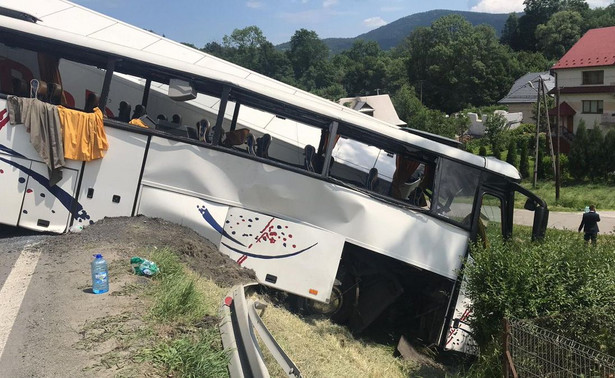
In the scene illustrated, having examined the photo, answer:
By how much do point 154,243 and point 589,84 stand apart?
163 ft

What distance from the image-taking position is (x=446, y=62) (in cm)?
9412

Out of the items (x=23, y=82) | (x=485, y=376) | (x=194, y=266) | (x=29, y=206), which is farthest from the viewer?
(x=23, y=82)

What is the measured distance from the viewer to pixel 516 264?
7.00 m

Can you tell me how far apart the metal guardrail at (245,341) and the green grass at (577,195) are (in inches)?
1068

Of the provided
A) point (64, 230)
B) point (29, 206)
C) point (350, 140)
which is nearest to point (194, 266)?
point (64, 230)

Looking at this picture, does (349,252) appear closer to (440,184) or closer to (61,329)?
(440,184)

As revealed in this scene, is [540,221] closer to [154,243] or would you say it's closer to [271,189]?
[271,189]

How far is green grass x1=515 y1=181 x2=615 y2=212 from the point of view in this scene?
29.7 m

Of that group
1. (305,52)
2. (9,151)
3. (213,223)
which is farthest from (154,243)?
(305,52)

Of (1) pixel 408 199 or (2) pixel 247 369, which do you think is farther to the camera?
(1) pixel 408 199

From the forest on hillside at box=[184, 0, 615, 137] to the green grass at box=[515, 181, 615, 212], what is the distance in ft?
63.8

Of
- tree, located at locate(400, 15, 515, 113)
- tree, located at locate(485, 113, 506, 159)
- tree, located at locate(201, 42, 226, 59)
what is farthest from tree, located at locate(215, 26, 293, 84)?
tree, located at locate(485, 113, 506, 159)

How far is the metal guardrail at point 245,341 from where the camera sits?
15.1ft

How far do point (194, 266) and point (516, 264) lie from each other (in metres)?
4.19
